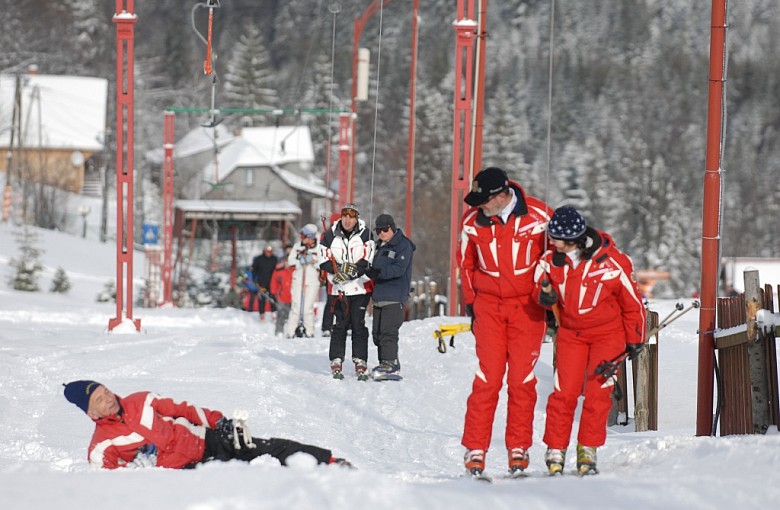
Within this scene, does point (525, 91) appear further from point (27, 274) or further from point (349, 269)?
point (349, 269)

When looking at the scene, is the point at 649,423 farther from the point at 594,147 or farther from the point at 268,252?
the point at 594,147

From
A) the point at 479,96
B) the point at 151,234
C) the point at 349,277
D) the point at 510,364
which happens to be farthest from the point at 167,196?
the point at 510,364

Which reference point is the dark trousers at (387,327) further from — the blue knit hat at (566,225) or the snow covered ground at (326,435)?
the blue knit hat at (566,225)

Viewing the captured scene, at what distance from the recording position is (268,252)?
77.9 ft

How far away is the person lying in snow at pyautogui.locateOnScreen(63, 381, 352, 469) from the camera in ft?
23.3

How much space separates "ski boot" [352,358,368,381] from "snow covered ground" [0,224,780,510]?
0.56ft

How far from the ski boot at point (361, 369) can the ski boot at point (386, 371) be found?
0.10 metres

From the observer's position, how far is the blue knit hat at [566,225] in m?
7.12

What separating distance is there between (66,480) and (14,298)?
23.7 m

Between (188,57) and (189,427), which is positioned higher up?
(188,57)

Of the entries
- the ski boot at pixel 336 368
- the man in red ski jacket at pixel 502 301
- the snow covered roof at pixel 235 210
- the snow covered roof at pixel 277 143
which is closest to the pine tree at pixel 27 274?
the snow covered roof at pixel 235 210

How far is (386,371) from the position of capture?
41.6 ft

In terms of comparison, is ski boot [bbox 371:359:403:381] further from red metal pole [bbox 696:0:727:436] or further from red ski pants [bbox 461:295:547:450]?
red ski pants [bbox 461:295:547:450]

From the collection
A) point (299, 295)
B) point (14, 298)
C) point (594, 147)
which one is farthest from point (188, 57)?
point (299, 295)
